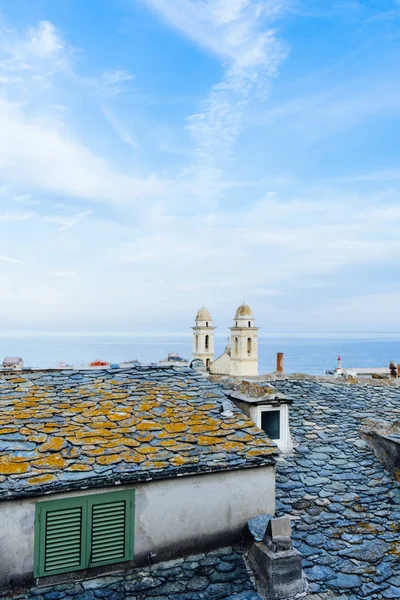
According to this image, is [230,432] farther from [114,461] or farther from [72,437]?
[72,437]

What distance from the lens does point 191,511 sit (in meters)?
7.12

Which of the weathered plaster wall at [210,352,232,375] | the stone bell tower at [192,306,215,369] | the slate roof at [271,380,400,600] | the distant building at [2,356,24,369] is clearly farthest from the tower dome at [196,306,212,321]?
the slate roof at [271,380,400,600]

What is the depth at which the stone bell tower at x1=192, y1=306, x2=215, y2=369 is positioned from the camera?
79.1 meters

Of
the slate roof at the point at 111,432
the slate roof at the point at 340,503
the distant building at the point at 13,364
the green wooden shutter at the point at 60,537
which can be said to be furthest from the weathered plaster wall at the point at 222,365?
the green wooden shutter at the point at 60,537

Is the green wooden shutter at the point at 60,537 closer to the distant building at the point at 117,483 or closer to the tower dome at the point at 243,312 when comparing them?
the distant building at the point at 117,483

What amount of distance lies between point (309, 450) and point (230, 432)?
294cm

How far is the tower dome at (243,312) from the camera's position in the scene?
77500 millimetres

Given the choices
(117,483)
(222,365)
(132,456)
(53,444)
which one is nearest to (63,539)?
(117,483)

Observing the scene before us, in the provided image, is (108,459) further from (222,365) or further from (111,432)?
(222,365)

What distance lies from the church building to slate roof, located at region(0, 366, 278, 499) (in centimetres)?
6659

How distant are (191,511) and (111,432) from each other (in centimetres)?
183

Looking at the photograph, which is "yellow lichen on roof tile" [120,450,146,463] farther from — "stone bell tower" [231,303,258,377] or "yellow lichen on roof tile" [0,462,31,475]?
"stone bell tower" [231,303,258,377]

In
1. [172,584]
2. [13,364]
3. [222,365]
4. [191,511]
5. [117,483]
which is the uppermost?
[13,364]

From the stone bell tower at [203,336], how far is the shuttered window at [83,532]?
7186 centimetres
